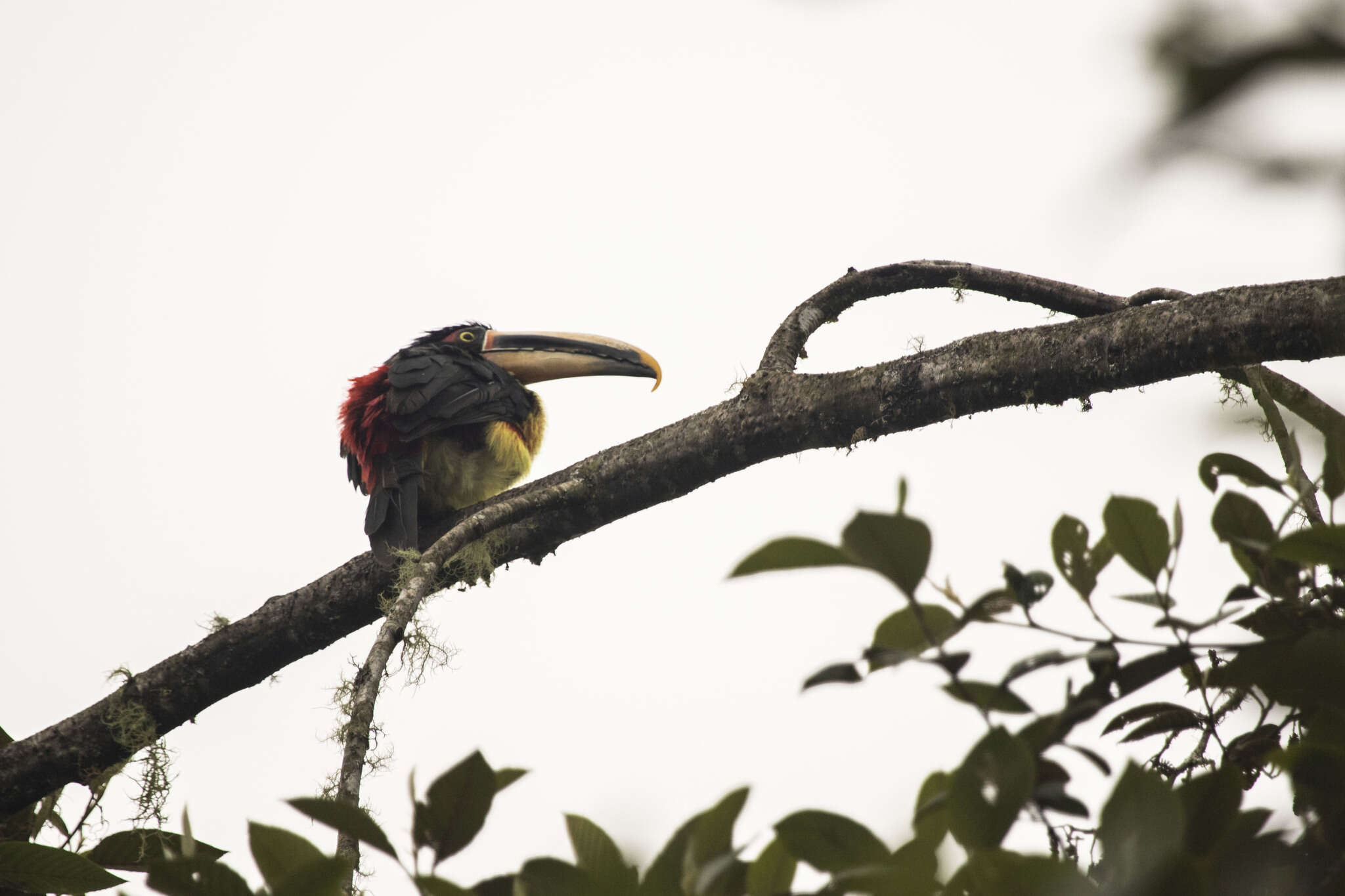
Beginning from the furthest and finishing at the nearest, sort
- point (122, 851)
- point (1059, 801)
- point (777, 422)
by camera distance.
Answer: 1. point (777, 422)
2. point (122, 851)
3. point (1059, 801)

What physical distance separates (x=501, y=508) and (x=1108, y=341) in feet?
4.63

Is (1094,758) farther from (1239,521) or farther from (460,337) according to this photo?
(460,337)

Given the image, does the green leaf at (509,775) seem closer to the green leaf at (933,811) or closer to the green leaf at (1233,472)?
the green leaf at (933,811)

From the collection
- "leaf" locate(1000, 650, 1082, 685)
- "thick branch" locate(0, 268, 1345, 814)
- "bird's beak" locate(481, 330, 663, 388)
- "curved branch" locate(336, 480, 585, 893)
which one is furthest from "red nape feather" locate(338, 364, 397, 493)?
"leaf" locate(1000, 650, 1082, 685)

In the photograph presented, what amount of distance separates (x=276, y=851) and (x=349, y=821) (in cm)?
14

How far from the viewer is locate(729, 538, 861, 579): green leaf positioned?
0.82m

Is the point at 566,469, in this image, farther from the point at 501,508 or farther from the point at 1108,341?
the point at 1108,341

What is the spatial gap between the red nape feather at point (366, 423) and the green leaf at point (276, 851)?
3778 mm

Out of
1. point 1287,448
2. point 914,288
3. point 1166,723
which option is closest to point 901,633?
point 1166,723

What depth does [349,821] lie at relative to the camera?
97cm

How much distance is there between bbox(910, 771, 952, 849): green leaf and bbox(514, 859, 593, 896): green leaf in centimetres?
29

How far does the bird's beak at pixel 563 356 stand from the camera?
5.34m

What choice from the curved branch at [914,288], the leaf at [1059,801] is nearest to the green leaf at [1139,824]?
the leaf at [1059,801]

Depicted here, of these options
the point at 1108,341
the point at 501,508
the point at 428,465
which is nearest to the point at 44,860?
the point at 501,508
